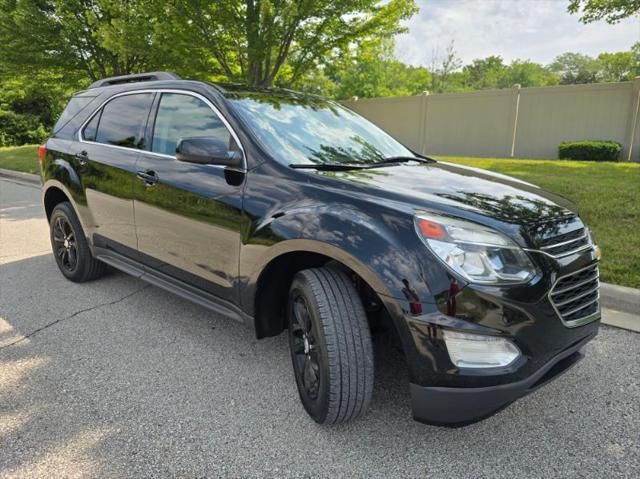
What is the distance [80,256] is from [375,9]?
27.9 feet

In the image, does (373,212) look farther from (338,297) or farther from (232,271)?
(232,271)

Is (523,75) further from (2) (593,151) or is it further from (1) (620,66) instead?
(2) (593,151)

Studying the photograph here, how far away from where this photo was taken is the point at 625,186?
23.3 feet

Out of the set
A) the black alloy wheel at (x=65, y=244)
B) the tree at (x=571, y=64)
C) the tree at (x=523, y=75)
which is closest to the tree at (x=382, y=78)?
the black alloy wheel at (x=65, y=244)

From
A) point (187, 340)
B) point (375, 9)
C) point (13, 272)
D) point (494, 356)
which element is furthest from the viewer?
point (375, 9)

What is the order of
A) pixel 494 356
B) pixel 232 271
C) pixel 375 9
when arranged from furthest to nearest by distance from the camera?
1. pixel 375 9
2. pixel 232 271
3. pixel 494 356

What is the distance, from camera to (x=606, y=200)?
636cm

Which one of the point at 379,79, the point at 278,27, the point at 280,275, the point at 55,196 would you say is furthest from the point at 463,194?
the point at 379,79

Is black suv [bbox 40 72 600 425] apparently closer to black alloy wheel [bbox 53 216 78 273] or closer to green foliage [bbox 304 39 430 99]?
black alloy wheel [bbox 53 216 78 273]

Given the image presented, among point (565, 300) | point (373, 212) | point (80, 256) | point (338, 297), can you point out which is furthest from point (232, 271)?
point (80, 256)

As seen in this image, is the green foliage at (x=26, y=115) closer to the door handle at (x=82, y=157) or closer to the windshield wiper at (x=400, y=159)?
the door handle at (x=82, y=157)

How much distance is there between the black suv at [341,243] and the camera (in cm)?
199

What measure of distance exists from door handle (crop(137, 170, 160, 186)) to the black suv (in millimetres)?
17

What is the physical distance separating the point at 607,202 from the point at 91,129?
240 inches
